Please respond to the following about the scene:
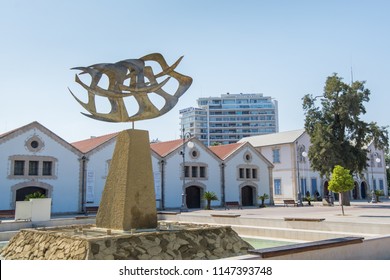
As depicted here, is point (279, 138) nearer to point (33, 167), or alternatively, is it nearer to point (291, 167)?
point (291, 167)

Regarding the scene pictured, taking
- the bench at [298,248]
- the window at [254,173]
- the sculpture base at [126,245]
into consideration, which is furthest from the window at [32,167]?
the bench at [298,248]

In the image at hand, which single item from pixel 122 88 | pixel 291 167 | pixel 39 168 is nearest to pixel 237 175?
pixel 291 167

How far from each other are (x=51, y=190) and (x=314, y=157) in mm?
23167

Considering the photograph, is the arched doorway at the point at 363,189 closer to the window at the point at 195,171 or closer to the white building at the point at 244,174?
the white building at the point at 244,174

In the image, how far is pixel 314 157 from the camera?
37.2 m

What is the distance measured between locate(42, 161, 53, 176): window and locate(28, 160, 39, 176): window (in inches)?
20.2

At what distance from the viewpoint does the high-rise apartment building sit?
12731cm

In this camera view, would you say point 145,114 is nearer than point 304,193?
Yes

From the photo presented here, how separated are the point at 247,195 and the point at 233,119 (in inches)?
3421

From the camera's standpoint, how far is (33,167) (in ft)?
98.7

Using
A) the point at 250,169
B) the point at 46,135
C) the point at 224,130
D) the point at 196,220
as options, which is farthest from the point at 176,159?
the point at 224,130

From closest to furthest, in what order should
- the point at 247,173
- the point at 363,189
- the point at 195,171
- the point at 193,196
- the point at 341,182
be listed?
the point at 341,182 → the point at 195,171 → the point at 193,196 → the point at 247,173 → the point at 363,189

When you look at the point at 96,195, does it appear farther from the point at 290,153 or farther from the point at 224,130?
the point at 224,130

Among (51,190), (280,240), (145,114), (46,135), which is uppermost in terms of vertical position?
(46,135)
